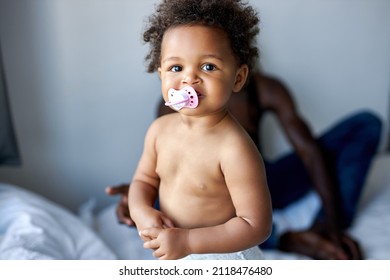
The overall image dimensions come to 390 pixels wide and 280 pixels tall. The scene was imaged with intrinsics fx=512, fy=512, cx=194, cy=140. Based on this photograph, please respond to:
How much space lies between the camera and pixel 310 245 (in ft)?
4.06

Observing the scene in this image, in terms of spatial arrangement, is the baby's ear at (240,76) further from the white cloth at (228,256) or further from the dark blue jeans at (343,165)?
the dark blue jeans at (343,165)

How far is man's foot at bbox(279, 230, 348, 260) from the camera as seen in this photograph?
4.00 ft

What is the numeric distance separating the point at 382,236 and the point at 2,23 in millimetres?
1118

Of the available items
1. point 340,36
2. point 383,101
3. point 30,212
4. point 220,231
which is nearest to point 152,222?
point 220,231

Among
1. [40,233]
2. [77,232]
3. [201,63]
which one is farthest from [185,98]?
[77,232]

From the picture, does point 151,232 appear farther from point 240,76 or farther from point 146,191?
point 240,76

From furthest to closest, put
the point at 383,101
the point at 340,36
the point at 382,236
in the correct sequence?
the point at 383,101
the point at 340,36
the point at 382,236

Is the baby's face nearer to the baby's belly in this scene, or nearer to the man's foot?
the baby's belly

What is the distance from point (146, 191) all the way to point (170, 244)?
117 millimetres

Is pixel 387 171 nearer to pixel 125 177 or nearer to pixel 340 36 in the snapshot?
pixel 340 36

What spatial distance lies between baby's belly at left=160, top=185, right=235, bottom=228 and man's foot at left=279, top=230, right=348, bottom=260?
661 millimetres

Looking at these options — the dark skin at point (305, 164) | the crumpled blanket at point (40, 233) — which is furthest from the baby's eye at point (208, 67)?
the dark skin at point (305, 164)

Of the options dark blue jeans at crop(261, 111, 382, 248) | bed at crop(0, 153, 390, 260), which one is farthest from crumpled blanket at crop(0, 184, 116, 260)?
dark blue jeans at crop(261, 111, 382, 248)
